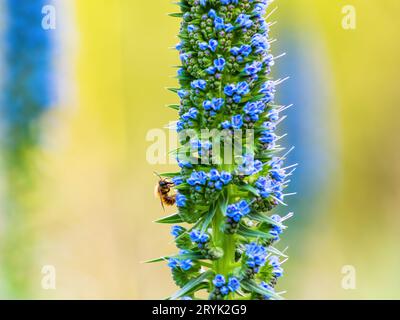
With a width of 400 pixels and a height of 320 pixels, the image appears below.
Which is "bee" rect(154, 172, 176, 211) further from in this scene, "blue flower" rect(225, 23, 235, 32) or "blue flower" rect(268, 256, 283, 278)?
"blue flower" rect(225, 23, 235, 32)

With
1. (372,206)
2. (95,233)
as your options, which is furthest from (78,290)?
(372,206)

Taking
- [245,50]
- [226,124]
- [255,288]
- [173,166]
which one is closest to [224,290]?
[255,288]

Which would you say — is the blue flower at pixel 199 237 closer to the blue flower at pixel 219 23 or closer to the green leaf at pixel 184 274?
the green leaf at pixel 184 274

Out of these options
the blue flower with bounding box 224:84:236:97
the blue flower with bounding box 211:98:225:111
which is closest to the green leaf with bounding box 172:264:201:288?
the blue flower with bounding box 211:98:225:111

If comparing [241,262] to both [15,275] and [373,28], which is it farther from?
[373,28]

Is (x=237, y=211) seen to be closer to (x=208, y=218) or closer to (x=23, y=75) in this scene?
(x=208, y=218)

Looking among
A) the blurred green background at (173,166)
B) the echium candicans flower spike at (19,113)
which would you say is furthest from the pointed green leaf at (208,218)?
the blurred green background at (173,166)
